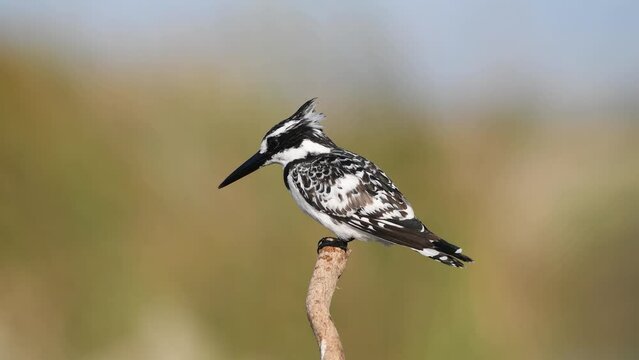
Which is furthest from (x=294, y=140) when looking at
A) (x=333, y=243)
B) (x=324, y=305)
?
(x=324, y=305)

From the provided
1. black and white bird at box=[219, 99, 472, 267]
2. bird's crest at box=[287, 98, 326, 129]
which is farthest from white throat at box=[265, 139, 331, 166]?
bird's crest at box=[287, 98, 326, 129]

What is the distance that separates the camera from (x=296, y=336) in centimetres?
902

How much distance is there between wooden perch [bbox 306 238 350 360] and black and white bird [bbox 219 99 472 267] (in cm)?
40

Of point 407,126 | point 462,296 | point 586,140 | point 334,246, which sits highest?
point 586,140

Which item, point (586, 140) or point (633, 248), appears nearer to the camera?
point (633, 248)

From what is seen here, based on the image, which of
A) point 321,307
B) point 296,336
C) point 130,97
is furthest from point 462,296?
point 321,307

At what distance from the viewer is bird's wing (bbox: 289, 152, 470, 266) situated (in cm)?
619

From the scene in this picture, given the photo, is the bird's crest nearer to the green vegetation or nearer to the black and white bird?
the black and white bird

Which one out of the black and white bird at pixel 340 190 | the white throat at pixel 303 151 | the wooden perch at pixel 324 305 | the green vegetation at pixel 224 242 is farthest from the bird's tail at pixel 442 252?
Answer: the green vegetation at pixel 224 242

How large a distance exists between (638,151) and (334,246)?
264 inches

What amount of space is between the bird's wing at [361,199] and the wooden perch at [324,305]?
0.40 meters

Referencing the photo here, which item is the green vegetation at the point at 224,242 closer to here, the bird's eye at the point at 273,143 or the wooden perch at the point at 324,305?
the bird's eye at the point at 273,143

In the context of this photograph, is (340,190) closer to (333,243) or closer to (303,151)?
(333,243)

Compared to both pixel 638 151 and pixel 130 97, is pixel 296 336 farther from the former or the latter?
pixel 638 151
